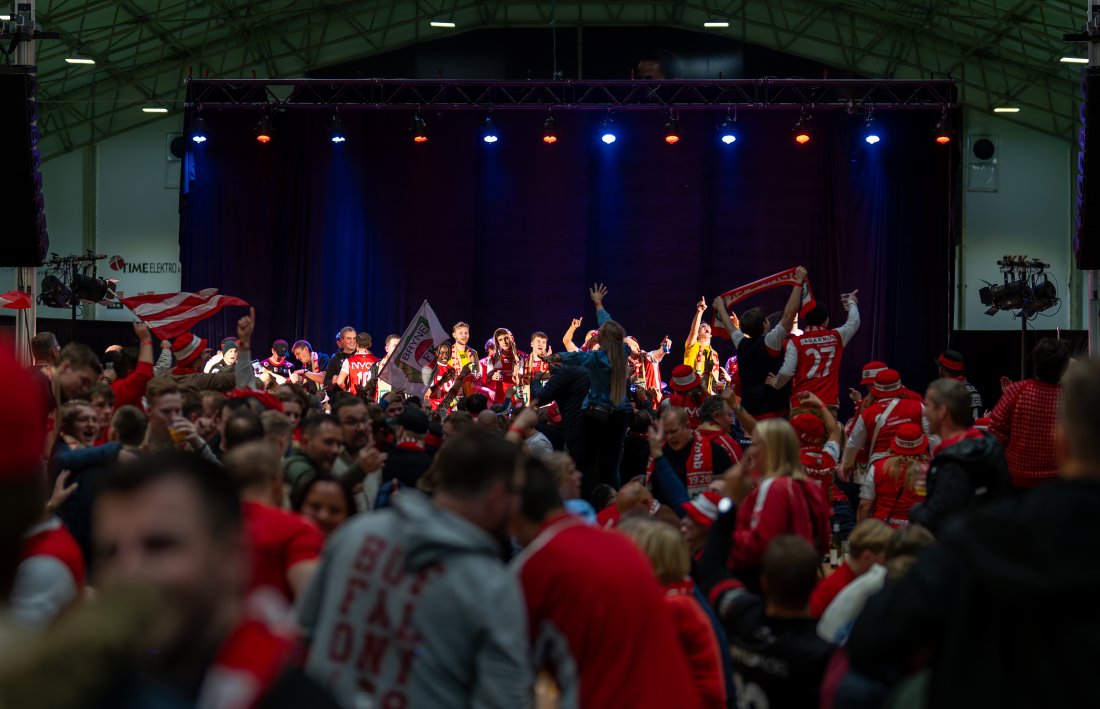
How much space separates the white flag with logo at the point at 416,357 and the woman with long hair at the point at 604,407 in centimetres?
205

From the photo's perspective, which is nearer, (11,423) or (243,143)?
(11,423)

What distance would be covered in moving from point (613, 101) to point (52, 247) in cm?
1224

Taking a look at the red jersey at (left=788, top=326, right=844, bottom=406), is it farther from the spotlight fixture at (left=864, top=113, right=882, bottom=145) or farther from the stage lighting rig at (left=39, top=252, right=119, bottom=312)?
the stage lighting rig at (left=39, top=252, right=119, bottom=312)

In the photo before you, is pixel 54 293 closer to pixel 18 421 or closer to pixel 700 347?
pixel 700 347

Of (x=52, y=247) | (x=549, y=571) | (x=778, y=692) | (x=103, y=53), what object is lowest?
(x=778, y=692)

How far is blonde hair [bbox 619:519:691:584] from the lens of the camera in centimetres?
407

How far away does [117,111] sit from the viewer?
23.7 meters

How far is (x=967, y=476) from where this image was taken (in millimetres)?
5121

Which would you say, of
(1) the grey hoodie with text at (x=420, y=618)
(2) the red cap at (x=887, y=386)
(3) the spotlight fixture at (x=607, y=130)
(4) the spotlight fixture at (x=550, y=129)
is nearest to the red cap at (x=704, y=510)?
(1) the grey hoodie with text at (x=420, y=618)

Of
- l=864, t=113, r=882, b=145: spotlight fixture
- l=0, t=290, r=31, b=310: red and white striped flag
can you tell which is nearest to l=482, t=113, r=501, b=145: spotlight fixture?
l=864, t=113, r=882, b=145: spotlight fixture

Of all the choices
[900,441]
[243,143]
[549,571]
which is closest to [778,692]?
[549,571]

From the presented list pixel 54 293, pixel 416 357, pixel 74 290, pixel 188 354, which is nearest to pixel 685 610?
pixel 188 354

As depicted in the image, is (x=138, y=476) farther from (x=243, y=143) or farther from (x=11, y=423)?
(x=243, y=143)

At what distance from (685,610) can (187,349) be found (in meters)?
6.66
